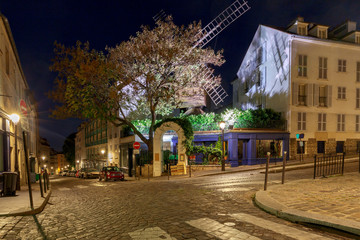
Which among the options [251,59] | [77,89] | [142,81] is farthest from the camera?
[251,59]

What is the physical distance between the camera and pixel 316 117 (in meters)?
25.1

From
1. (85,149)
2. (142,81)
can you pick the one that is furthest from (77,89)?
(85,149)

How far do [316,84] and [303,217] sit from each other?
2294 cm

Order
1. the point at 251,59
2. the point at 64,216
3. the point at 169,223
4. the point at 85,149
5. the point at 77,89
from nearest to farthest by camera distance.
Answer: the point at 169,223
the point at 64,216
the point at 77,89
the point at 251,59
the point at 85,149

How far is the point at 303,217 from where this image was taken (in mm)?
5402

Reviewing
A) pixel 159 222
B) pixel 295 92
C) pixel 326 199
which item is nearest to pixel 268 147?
pixel 295 92

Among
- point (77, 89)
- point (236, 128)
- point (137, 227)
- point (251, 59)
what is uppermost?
point (251, 59)

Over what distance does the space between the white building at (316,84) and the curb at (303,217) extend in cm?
1927

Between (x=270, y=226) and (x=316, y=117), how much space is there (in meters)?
23.0

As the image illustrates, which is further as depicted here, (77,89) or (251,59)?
(251,59)

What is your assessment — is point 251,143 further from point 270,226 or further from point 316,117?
point 270,226

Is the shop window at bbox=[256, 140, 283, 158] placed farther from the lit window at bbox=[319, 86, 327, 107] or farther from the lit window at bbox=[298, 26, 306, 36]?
the lit window at bbox=[298, 26, 306, 36]

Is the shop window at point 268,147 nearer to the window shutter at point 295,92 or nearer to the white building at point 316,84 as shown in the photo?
the white building at point 316,84

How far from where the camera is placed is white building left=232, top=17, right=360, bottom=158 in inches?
963
